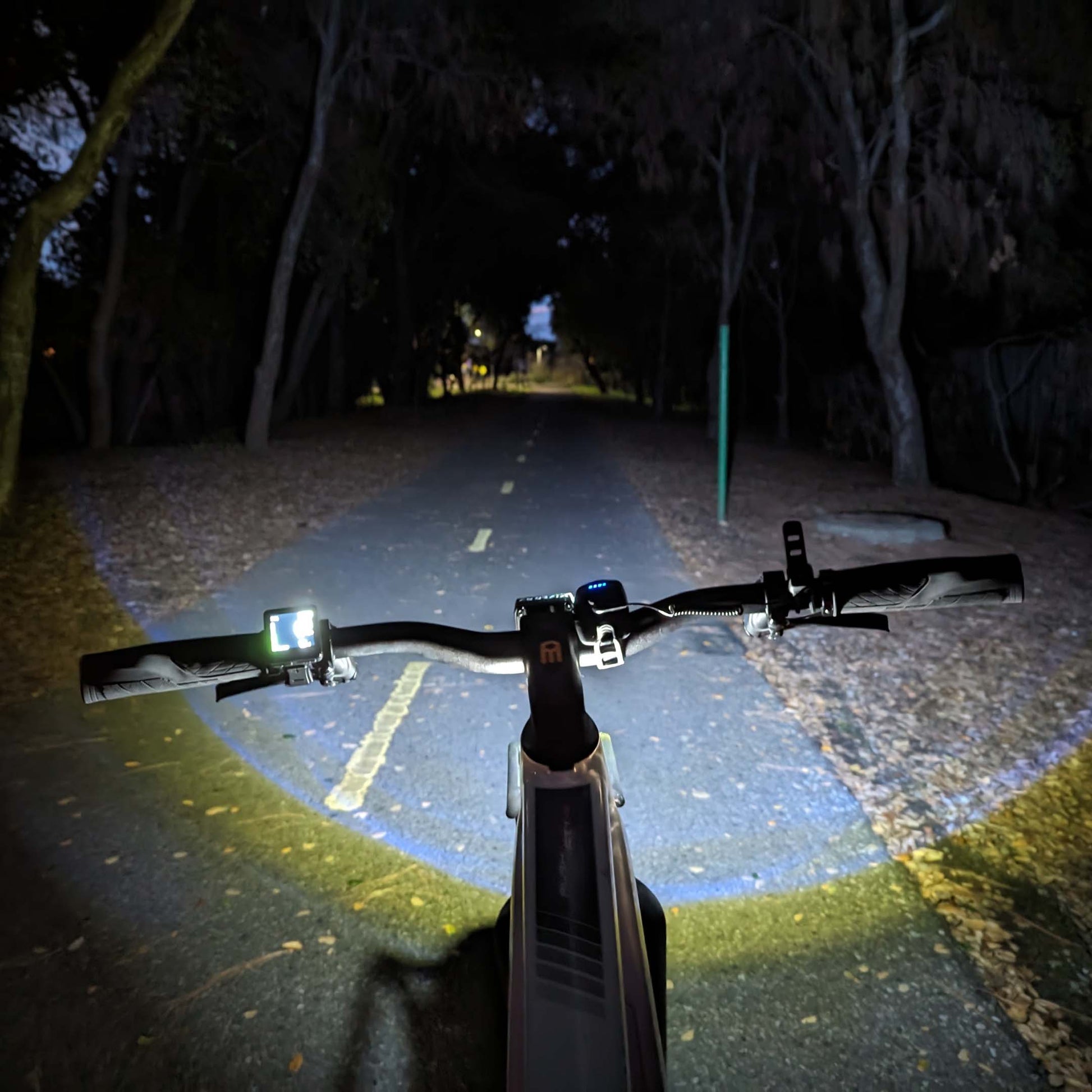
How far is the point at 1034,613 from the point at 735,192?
19629mm

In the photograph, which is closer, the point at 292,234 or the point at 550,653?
the point at 550,653

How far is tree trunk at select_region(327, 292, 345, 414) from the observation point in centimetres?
3403

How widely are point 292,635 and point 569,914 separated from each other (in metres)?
0.88

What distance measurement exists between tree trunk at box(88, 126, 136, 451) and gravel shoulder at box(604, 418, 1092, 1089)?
45.4ft

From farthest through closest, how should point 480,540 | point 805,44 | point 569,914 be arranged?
point 805,44 < point 480,540 < point 569,914

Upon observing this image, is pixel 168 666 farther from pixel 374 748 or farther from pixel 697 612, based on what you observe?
pixel 374 748

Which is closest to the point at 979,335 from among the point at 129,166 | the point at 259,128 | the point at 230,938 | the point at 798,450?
the point at 798,450

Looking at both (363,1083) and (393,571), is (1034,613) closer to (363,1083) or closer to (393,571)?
(393,571)

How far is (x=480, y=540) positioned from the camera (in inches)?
448

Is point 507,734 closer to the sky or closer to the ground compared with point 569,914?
closer to the ground

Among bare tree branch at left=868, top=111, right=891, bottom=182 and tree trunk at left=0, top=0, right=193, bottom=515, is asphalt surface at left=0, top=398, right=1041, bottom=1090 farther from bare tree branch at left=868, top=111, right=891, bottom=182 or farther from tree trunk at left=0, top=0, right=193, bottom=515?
bare tree branch at left=868, top=111, right=891, bottom=182

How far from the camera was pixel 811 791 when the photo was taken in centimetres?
471

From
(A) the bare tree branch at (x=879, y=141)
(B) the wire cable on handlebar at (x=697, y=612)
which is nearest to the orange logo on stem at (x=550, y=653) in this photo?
(B) the wire cable on handlebar at (x=697, y=612)

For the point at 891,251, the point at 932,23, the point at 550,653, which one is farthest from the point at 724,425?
the point at 550,653
